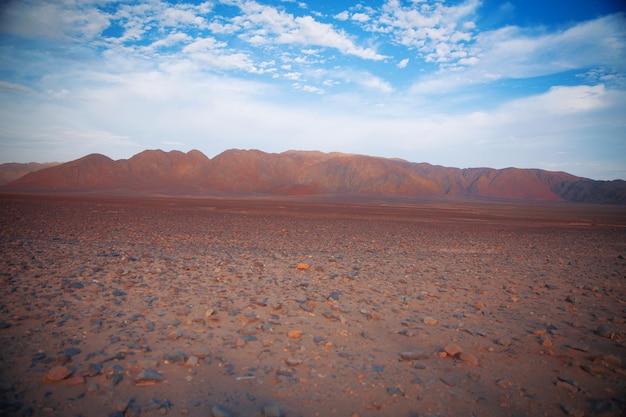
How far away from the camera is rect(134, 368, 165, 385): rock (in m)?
3.66

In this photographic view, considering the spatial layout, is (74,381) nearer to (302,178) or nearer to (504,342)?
(504,342)

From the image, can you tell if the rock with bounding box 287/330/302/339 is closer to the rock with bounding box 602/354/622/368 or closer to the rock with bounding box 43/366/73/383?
the rock with bounding box 43/366/73/383

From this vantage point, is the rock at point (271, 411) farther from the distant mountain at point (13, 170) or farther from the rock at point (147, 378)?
the distant mountain at point (13, 170)

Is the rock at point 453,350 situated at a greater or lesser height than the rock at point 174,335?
lesser

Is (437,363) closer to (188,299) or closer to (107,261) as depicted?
(188,299)

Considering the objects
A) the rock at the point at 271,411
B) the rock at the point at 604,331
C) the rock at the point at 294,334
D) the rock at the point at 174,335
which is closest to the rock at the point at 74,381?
the rock at the point at 174,335

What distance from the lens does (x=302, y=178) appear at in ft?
429

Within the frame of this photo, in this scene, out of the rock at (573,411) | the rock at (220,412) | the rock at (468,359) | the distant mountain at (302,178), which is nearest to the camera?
the rock at (220,412)

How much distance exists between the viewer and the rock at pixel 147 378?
144 inches

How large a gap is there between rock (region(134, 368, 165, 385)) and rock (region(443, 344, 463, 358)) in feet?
11.6

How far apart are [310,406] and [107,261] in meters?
7.25

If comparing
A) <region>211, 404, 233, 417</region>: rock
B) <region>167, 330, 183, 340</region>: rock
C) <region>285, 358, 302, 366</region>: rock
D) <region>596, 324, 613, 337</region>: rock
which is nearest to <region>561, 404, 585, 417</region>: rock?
<region>596, 324, 613, 337</region>: rock

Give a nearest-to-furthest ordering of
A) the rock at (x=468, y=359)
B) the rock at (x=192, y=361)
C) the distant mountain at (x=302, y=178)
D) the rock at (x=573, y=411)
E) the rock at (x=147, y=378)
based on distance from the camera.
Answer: the rock at (x=573, y=411) < the rock at (x=147, y=378) < the rock at (x=192, y=361) < the rock at (x=468, y=359) < the distant mountain at (x=302, y=178)

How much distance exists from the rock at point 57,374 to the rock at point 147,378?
2.27 ft
